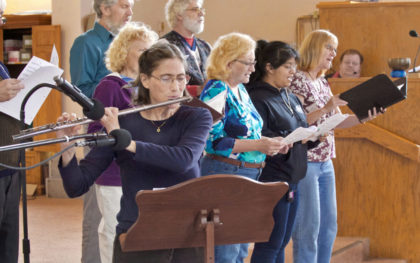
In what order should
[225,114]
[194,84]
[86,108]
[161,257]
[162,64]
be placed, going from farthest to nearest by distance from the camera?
1. [194,84]
2. [225,114]
3. [162,64]
4. [161,257]
5. [86,108]

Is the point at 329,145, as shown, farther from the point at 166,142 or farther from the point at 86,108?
the point at 86,108

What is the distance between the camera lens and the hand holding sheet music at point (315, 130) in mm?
2885

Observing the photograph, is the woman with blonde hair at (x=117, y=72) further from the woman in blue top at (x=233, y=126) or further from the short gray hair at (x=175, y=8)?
the short gray hair at (x=175, y=8)

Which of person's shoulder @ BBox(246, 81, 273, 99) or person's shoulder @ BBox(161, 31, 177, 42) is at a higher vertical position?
person's shoulder @ BBox(161, 31, 177, 42)

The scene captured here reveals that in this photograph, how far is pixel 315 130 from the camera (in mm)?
2957

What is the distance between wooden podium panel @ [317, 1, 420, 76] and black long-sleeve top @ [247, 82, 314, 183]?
1816mm

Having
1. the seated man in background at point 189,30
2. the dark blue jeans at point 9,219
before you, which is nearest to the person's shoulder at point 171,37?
the seated man in background at point 189,30

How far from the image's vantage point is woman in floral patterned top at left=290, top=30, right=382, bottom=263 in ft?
11.2

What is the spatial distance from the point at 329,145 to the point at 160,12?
221 inches

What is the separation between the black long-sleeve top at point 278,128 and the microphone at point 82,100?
1.53 metres

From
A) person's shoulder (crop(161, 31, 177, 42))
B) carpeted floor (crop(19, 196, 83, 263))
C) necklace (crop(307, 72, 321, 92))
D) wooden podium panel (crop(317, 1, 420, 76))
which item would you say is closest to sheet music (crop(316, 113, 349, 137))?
necklace (crop(307, 72, 321, 92))

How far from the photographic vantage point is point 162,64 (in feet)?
7.13

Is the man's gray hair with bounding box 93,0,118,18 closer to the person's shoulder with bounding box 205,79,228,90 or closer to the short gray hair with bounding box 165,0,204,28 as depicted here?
the short gray hair with bounding box 165,0,204,28

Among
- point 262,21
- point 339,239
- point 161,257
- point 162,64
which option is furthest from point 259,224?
point 262,21
